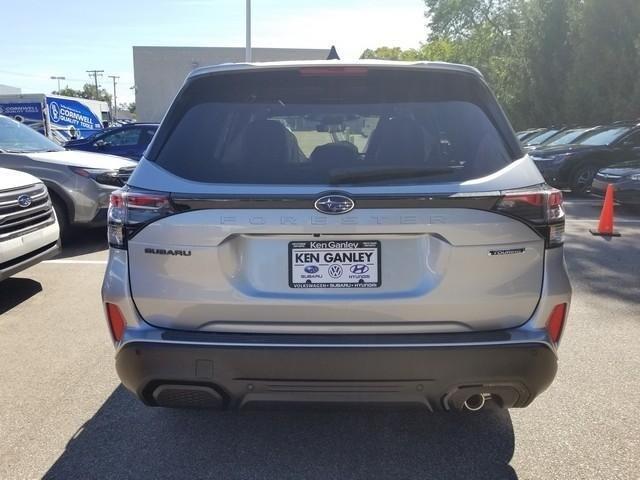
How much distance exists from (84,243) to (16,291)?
240cm

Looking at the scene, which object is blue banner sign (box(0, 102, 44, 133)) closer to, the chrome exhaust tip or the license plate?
the license plate

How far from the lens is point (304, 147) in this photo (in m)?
2.98

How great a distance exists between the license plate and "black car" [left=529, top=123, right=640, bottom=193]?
11768 mm

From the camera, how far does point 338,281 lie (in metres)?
2.57

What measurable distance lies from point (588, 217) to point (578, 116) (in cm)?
1561

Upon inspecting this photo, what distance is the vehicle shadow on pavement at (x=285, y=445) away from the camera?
2.93 metres

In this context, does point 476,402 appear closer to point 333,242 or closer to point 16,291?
point 333,242

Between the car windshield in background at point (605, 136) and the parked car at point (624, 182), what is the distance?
266cm

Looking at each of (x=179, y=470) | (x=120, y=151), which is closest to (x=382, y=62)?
(x=179, y=470)

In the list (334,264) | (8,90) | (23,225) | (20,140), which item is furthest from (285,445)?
(8,90)

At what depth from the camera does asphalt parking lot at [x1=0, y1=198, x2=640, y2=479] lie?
116 inches

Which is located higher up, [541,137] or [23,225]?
[541,137]

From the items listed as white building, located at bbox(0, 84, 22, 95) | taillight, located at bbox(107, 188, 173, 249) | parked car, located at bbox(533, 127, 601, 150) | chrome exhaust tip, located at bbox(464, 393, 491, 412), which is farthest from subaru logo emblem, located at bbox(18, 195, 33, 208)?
white building, located at bbox(0, 84, 22, 95)

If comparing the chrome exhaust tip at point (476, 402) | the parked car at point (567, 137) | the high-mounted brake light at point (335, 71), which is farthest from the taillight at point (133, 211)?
the parked car at point (567, 137)
